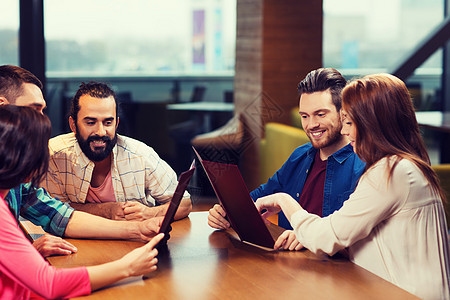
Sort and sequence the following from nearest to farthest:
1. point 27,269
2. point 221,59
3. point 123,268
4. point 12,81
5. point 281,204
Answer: point 27,269
point 123,268
point 281,204
point 12,81
point 221,59

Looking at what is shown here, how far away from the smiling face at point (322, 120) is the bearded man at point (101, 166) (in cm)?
58

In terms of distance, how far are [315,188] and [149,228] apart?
786 mm

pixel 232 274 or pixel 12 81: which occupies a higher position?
pixel 12 81

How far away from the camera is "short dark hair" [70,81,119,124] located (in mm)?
2400

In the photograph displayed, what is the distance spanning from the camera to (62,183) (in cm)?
241

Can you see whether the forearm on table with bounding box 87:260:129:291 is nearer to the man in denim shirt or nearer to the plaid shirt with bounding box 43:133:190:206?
the man in denim shirt

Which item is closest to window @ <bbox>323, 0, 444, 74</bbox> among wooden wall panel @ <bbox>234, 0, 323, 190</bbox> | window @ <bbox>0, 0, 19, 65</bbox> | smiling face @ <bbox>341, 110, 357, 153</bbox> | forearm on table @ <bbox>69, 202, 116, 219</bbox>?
Result: wooden wall panel @ <bbox>234, 0, 323, 190</bbox>

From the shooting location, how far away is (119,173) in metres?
2.44

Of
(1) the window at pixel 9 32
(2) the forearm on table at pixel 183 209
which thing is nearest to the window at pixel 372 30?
(1) the window at pixel 9 32

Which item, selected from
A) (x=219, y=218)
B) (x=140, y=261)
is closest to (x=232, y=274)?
(x=140, y=261)

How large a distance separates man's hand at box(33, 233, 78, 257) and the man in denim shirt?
1.80ft

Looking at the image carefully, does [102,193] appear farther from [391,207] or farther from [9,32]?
[9,32]

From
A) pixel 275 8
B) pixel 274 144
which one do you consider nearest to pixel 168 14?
pixel 275 8

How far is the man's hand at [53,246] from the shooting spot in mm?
1862
